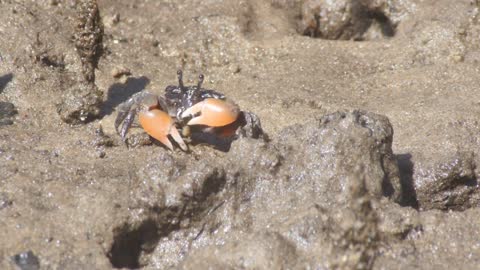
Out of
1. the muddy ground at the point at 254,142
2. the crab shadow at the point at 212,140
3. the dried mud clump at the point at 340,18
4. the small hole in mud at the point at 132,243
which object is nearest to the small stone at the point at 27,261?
the muddy ground at the point at 254,142

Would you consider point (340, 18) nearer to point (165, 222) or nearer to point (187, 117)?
point (187, 117)

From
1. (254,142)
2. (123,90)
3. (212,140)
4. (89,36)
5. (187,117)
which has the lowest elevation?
(123,90)

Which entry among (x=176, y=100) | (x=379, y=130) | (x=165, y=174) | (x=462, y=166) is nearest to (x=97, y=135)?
(x=176, y=100)

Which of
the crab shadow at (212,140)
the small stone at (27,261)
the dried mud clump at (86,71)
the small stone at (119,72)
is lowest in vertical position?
the small stone at (119,72)

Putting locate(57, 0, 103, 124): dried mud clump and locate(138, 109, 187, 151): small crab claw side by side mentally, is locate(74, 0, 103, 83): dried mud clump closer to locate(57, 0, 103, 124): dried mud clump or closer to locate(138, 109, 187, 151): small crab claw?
locate(57, 0, 103, 124): dried mud clump

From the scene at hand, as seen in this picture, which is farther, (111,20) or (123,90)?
(111,20)

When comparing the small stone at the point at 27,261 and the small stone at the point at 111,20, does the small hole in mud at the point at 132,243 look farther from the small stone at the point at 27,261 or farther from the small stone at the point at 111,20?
the small stone at the point at 111,20

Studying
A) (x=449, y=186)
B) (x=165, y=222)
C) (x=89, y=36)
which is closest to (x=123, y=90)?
(x=89, y=36)

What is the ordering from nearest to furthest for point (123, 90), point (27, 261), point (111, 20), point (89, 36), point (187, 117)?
1. point (27, 261)
2. point (187, 117)
3. point (89, 36)
4. point (123, 90)
5. point (111, 20)

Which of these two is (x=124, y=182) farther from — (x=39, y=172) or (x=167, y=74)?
(x=167, y=74)
